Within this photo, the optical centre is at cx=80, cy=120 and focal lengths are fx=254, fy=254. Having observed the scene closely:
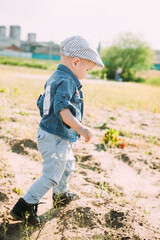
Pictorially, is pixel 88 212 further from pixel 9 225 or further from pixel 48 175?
pixel 9 225

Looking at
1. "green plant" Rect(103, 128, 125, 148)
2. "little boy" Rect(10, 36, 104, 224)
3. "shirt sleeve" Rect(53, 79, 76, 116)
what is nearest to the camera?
"shirt sleeve" Rect(53, 79, 76, 116)

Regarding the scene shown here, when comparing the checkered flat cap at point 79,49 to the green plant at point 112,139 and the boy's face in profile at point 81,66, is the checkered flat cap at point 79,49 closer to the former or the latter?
the boy's face in profile at point 81,66

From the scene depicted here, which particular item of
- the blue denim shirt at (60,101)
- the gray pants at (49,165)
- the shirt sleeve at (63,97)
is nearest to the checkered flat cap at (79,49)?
the blue denim shirt at (60,101)

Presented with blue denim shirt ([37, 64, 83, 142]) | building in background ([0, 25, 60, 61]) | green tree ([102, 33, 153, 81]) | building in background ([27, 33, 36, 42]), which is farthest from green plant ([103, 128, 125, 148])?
building in background ([27, 33, 36, 42])

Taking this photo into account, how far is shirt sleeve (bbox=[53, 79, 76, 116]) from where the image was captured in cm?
183

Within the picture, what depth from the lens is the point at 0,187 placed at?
2.32m

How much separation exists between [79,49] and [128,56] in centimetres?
3784

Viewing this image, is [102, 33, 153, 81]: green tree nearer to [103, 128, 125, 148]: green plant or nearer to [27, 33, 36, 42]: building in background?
[103, 128, 125, 148]: green plant

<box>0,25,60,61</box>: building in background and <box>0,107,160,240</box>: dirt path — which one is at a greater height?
<box>0,25,60,61</box>: building in background

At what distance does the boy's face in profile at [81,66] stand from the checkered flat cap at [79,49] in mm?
61

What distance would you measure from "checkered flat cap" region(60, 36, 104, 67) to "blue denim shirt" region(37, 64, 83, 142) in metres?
0.13

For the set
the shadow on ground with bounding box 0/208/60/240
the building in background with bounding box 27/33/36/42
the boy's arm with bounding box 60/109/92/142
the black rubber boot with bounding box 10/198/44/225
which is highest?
the building in background with bounding box 27/33/36/42

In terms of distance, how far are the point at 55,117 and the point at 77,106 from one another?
0.22m

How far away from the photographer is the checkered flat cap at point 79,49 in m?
1.97
